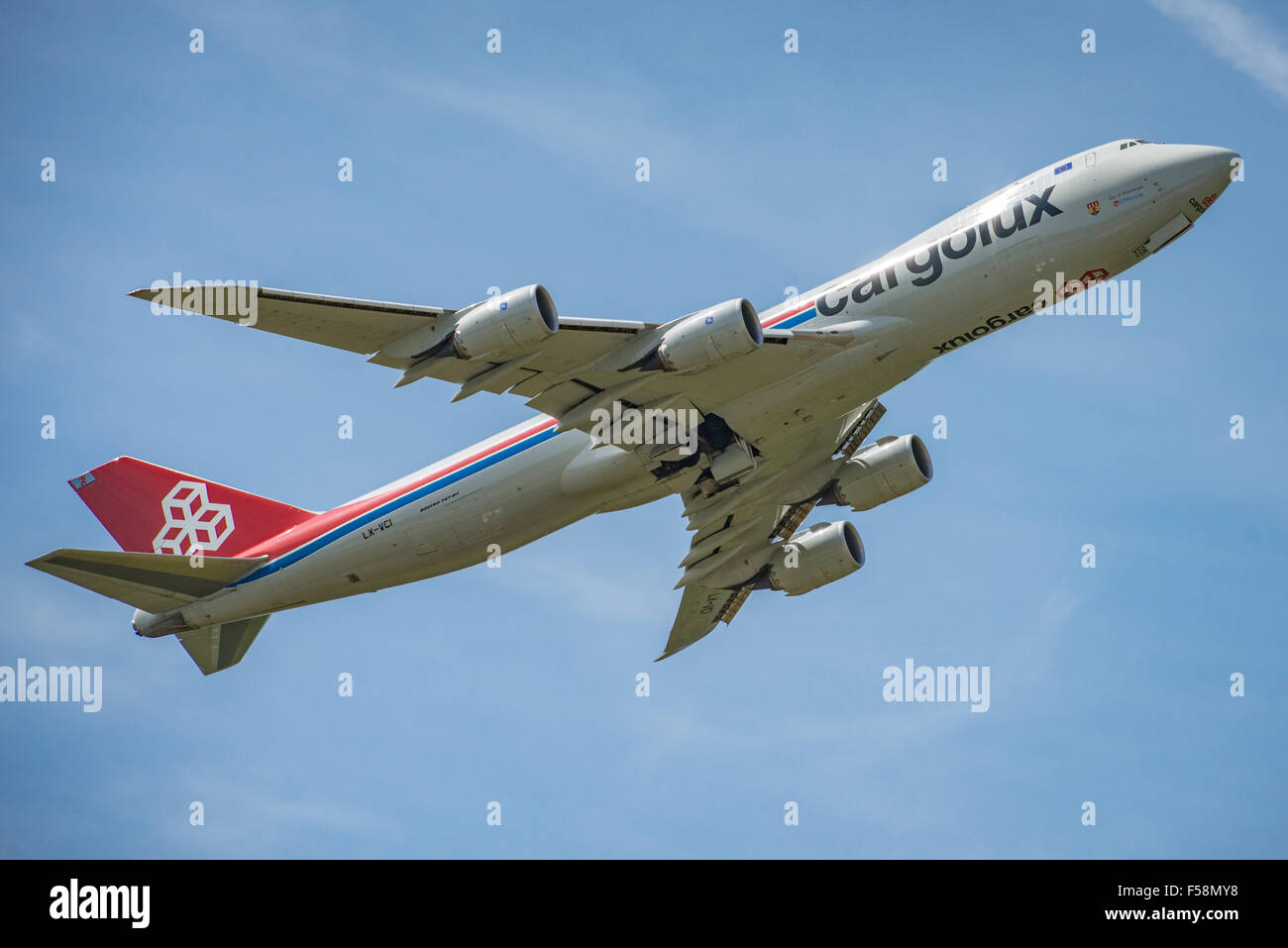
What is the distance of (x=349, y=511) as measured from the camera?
40.6m

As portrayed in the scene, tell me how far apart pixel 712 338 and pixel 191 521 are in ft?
66.5

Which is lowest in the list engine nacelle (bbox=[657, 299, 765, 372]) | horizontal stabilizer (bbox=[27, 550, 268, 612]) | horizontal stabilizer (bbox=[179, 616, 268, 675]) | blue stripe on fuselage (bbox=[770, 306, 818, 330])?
horizontal stabilizer (bbox=[179, 616, 268, 675])

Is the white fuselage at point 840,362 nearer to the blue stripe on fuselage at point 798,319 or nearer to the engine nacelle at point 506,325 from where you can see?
the blue stripe on fuselage at point 798,319

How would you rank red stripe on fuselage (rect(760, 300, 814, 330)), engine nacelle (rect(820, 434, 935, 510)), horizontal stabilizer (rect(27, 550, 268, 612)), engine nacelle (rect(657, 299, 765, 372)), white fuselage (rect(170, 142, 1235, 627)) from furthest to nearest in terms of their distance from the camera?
engine nacelle (rect(820, 434, 935, 510))
horizontal stabilizer (rect(27, 550, 268, 612))
red stripe on fuselage (rect(760, 300, 814, 330))
white fuselage (rect(170, 142, 1235, 627))
engine nacelle (rect(657, 299, 765, 372))

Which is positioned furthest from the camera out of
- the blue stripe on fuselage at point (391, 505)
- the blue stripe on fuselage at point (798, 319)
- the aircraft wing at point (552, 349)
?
the blue stripe on fuselage at point (391, 505)

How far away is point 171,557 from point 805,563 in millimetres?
20264

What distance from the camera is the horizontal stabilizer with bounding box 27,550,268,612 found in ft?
125

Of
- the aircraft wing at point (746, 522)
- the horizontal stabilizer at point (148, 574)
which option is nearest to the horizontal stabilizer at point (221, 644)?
the horizontal stabilizer at point (148, 574)

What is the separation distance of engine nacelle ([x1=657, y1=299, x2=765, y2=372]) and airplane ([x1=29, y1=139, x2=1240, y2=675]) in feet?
0.18

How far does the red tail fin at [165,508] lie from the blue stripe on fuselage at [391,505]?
7.82 feet

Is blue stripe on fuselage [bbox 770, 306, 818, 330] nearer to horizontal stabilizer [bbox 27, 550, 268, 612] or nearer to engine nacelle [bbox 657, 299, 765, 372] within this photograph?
engine nacelle [bbox 657, 299, 765, 372]

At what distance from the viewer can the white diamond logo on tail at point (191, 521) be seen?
43.0 meters

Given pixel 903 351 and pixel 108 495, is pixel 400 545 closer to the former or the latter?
pixel 108 495

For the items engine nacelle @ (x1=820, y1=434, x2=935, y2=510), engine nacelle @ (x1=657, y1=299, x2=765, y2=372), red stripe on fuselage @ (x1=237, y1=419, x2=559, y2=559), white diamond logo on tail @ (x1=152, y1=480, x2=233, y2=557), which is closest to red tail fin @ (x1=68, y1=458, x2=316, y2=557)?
white diamond logo on tail @ (x1=152, y1=480, x2=233, y2=557)
